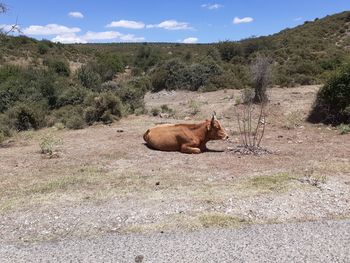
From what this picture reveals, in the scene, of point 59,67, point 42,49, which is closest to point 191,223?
point 59,67

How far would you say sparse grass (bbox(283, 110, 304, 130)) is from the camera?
15.4m

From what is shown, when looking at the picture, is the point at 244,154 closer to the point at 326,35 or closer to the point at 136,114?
the point at 136,114

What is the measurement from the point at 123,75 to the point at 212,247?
3827 cm

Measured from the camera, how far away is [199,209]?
7379mm

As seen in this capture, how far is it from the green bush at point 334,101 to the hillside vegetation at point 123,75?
1.91 metres

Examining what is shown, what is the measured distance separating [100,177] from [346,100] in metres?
9.35

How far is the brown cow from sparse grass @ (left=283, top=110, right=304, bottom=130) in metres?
4.24

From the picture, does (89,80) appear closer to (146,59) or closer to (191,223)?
(146,59)

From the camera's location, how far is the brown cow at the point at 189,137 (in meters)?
11.7

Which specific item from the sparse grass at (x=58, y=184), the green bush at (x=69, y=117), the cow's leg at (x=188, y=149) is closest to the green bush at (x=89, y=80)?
the green bush at (x=69, y=117)

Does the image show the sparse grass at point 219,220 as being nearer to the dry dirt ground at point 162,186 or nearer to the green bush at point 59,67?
the dry dirt ground at point 162,186

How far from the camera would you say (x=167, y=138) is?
470 inches

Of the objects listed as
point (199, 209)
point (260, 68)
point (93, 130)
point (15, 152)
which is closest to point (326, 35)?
point (260, 68)

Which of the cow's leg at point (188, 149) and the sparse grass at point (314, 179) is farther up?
the sparse grass at point (314, 179)
